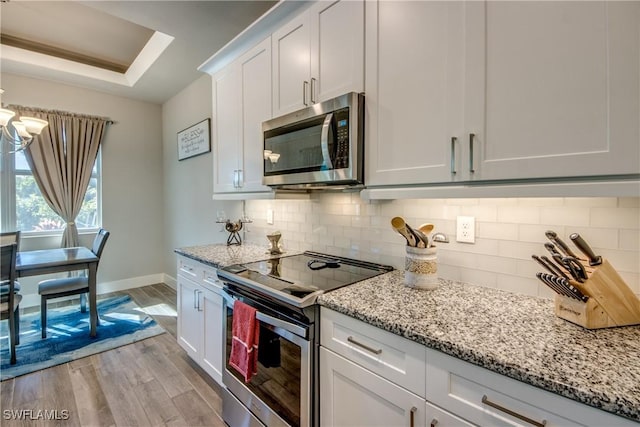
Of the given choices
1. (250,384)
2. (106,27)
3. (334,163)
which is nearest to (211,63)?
(106,27)

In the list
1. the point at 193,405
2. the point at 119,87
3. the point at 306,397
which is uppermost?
the point at 119,87

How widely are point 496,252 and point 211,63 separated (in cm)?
240

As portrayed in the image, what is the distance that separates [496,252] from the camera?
4.30ft

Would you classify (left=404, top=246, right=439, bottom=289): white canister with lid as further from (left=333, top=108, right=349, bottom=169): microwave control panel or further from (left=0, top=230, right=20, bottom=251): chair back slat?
(left=0, top=230, right=20, bottom=251): chair back slat

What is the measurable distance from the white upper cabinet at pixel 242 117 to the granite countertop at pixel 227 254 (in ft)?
1.54

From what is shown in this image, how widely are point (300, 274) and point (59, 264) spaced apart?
2352mm

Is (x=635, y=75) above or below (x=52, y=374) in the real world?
above

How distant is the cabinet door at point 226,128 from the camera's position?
2.24 meters

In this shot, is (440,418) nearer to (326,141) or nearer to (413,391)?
(413,391)

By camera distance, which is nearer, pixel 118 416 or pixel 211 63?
pixel 118 416

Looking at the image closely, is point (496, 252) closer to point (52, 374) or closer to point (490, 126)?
point (490, 126)

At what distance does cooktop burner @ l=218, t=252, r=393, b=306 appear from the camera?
4.36 feet

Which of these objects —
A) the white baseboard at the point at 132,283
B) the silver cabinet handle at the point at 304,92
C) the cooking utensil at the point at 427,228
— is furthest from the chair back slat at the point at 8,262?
the cooking utensil at the point at 427,228

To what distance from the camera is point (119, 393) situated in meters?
2.04
